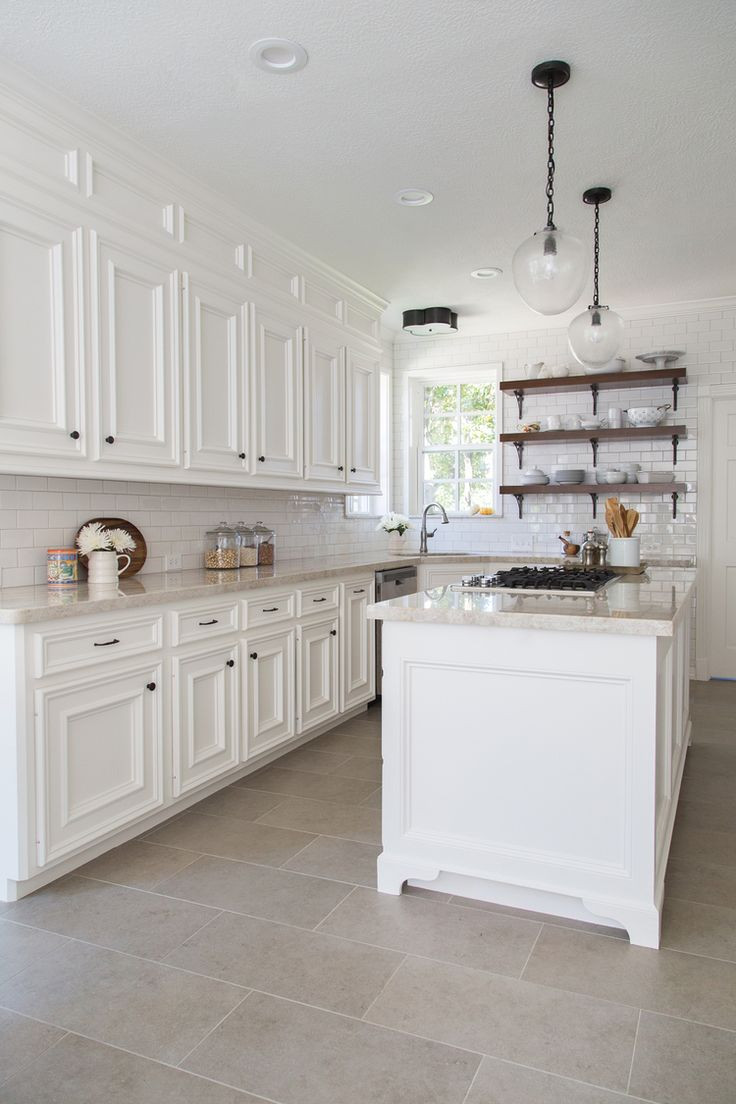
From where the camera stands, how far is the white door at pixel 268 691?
3482mm

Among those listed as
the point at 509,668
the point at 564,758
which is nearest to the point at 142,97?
the point at 509,668

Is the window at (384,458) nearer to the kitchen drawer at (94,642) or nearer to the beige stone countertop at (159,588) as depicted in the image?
the beige stone countertop at (159,588)

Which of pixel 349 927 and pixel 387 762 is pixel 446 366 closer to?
pixel 387 762

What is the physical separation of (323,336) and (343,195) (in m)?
1.10

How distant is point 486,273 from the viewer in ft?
15.8

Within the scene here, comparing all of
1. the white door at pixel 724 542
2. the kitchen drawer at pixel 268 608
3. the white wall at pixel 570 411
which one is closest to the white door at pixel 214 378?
the kitchen drawer at pixel 268 608

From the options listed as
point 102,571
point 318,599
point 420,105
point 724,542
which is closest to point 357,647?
point 318,599

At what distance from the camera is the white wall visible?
5.57 m

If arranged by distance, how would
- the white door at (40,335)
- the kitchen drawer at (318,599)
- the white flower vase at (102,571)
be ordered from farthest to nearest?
1. the kitchen drawer at (318,599)
2. the white flower vase at (102,571)
3. the white door at (40,335)

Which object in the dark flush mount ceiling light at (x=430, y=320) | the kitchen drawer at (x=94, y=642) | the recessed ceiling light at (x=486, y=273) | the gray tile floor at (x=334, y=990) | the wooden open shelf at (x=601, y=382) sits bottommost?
the gray tile floor at (x=334, y=990)

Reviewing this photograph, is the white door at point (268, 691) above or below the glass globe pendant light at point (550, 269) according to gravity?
below

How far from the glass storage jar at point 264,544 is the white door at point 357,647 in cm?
46

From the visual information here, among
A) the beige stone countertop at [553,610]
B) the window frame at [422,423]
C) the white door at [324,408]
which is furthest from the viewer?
the window frame at [422,423]

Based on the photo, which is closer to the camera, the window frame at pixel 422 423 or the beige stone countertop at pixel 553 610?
the beige stone countertop at pixel 553 610
